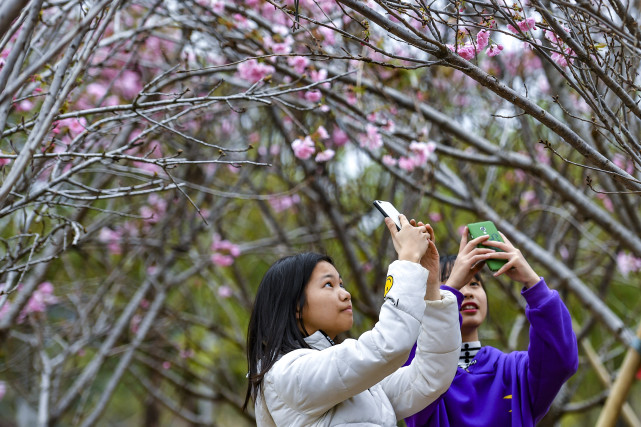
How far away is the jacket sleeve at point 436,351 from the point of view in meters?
2.06

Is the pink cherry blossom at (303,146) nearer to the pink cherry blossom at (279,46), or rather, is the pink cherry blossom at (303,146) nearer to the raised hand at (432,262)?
the pink cherry blossom at (279,46)

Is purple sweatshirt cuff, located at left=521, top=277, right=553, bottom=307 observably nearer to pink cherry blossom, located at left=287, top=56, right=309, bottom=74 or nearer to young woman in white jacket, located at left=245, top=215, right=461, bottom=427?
young woman in white jacket, located at left=245, top=215, right=461, bottom=427

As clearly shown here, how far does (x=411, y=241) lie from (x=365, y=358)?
1.20 ft

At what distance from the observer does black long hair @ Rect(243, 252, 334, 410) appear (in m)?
2.04

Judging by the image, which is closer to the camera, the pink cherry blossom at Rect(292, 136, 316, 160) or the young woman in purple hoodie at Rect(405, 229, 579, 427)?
the young woman in purple hoodie at Rect(405, 229, 579, 427)

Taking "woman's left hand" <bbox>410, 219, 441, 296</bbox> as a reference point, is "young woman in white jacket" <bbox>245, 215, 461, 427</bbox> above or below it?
below

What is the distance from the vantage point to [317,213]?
22.3 feet

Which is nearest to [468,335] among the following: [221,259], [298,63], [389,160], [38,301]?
[298,63]

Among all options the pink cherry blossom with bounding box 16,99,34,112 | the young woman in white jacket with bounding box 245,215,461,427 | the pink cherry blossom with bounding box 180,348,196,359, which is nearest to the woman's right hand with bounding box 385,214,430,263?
the young woman in white jacket with bounding box 245,215,461,427

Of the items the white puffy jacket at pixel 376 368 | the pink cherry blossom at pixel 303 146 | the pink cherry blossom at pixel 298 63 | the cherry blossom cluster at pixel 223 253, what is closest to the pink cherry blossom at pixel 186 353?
the cherry blossom cluster at pixel 223 253

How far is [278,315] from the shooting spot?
2.10m

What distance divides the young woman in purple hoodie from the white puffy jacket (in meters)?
0.16

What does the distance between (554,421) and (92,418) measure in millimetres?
3743

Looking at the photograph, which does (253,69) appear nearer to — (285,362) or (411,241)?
(411,241)
